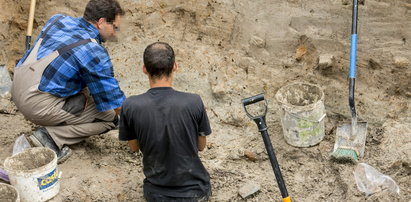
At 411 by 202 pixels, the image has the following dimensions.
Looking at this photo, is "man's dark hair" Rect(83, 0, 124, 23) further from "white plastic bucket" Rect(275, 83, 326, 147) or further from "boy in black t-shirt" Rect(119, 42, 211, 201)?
"white plastic bucket" Rect(275, 83, 326, 147)

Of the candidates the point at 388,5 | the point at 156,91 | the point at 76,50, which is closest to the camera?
the point at 156,91

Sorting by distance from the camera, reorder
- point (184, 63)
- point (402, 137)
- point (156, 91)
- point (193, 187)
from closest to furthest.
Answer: point (156, 91) → point (193, 187) → point (402, 137) → point (184, 63)

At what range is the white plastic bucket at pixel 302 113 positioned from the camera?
412cm

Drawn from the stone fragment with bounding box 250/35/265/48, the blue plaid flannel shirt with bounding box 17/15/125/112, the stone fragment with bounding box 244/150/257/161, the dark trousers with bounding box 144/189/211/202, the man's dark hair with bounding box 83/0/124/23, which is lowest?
the stone fragment with bounding box 244/150/257/161

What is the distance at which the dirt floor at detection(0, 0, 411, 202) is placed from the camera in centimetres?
393

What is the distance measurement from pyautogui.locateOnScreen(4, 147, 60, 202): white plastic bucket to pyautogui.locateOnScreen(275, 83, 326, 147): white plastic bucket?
1.89 meters

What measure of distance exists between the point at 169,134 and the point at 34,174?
106cm

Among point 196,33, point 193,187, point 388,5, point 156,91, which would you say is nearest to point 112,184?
point 193,187

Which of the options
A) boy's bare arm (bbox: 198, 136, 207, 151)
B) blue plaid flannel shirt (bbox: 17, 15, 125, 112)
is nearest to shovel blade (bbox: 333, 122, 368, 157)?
boy's bare arm (bbox: 198, 136, 207, 151)

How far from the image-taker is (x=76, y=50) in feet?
12.3

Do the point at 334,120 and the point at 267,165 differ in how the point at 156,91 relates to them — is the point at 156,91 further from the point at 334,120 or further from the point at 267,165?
the point at 334,120

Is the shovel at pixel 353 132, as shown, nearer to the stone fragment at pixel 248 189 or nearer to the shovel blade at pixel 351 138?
the shovel blade at pixel 351 138

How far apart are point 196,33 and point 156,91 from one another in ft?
7.02

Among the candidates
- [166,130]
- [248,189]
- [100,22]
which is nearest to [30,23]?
[100,22]
